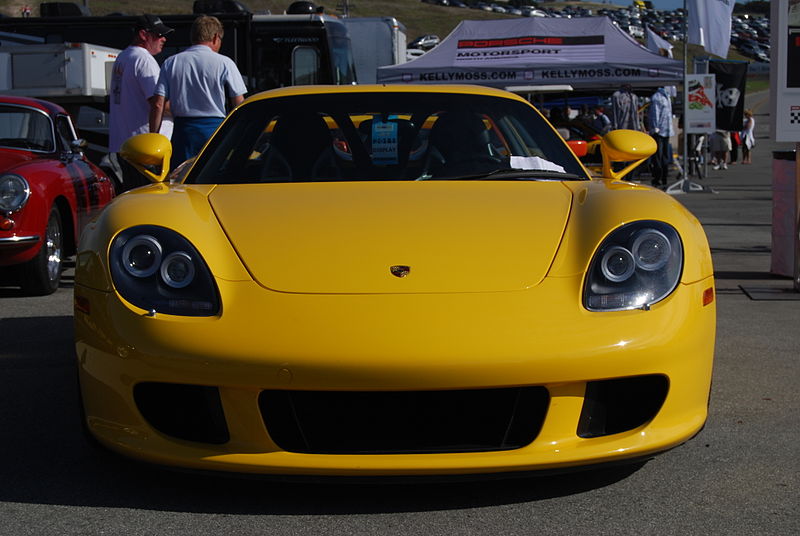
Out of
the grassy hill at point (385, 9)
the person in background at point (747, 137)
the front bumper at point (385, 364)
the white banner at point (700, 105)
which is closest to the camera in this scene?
the front bumper at point (385, 364)

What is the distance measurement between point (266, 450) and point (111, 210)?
1.01m

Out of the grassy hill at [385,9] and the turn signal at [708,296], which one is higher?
the grassy hill at [385,9]

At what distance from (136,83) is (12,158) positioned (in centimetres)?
95

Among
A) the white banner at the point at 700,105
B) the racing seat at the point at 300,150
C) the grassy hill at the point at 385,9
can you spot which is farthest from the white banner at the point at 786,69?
the grassy hill at the point at 385,9

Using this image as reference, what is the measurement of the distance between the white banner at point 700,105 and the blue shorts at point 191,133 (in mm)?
11488

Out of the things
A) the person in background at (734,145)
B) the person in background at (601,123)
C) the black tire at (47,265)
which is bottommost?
the person in background at (734,145)

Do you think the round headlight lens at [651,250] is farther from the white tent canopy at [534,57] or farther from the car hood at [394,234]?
the white tent canopy at [534,57]

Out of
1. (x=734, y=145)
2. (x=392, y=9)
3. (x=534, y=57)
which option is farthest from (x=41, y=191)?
(x=392, y=9)

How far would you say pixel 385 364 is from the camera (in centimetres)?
279

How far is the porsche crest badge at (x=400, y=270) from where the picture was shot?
3100 mm

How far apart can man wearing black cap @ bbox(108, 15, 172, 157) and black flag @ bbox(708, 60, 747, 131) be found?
43.9ft

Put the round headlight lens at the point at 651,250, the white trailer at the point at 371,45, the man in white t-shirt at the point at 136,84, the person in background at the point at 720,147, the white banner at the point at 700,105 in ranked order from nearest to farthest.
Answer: the round headlight lens at the point at 651,250 → the man in white t-shirt at the point at 136,84 → the white banner at the point at 700,105 → the white trailer at the point at 371,45 → the person in background at the point at 720,147

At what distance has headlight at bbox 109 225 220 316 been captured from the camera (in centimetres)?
304

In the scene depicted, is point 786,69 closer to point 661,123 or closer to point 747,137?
point 661,123
